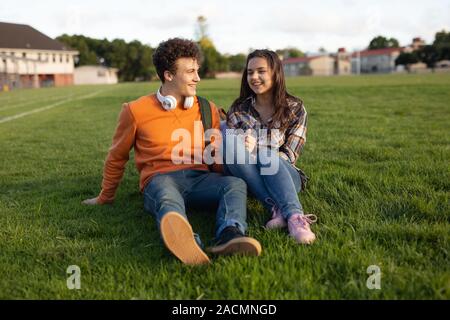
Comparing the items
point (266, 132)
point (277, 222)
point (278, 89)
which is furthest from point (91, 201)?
point (278, 89)

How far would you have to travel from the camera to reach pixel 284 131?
390 centimetres

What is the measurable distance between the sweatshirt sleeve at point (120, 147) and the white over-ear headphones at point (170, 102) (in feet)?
0.91

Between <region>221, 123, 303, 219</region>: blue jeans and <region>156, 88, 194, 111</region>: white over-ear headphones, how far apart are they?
417 millimetres

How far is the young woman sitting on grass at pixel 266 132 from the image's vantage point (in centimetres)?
335

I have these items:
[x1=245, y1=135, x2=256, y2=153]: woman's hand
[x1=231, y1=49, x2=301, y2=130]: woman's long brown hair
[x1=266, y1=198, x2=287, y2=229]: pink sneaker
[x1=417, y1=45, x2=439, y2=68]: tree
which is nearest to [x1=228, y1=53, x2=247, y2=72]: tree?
[x1=417, y1=45, x2=439, y2=68]: tree

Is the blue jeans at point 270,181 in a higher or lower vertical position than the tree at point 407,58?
lower

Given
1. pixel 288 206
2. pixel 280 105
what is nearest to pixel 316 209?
pixel 288 206

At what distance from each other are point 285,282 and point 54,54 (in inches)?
2882

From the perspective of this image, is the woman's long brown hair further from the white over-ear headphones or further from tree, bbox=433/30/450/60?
tree, bbox=433/30/450/60

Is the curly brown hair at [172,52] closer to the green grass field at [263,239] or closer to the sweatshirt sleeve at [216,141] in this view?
the sweatshirt sleeve at [216,141]

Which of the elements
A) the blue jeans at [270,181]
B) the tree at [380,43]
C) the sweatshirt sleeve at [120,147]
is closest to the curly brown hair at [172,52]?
the sweatshirt sleeve at [120,147]

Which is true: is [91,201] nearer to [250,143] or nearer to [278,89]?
[250,143]

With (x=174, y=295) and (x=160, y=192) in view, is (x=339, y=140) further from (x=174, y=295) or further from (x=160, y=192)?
(x=174, y=295)

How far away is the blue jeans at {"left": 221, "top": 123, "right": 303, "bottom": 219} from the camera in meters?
3.19
